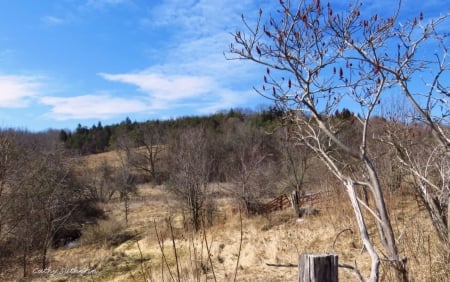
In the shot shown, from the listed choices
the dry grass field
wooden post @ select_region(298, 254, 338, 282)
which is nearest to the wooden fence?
the dry grass field

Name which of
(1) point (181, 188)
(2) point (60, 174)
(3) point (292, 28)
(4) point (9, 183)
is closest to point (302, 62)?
(3) point (292, 28)

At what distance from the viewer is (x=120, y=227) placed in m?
22.9

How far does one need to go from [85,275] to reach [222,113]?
6131cm

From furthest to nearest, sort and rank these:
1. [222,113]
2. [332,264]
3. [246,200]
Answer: [222,113]
[246,200]
[332,264]

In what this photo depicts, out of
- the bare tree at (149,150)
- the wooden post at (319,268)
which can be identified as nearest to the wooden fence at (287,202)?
the wooden post at (319,268)

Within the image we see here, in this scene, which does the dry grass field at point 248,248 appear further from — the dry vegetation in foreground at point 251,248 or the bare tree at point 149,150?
the bare tree at point 149,150

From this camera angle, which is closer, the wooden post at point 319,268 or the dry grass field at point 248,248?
the wooden post at point 319,268

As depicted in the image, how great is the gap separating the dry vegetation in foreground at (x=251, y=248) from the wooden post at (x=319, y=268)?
165cm

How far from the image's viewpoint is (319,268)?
1.95 metres

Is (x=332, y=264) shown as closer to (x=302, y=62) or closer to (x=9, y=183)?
(x=302, y=62)

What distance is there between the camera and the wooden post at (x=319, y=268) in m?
1.95

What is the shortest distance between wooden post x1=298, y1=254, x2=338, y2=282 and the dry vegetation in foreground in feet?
5.40

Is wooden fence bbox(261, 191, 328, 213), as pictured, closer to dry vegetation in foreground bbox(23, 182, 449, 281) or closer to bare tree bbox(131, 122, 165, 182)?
dry vegetation in foreground bbox(23, 182, 449, 281)

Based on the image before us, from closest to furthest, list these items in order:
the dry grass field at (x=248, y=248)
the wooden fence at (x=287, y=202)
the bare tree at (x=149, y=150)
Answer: the dry grass field at (x=248, y=248), the wooden fence at (x=287, y=202), the bare tree at (x=149, y=150)
